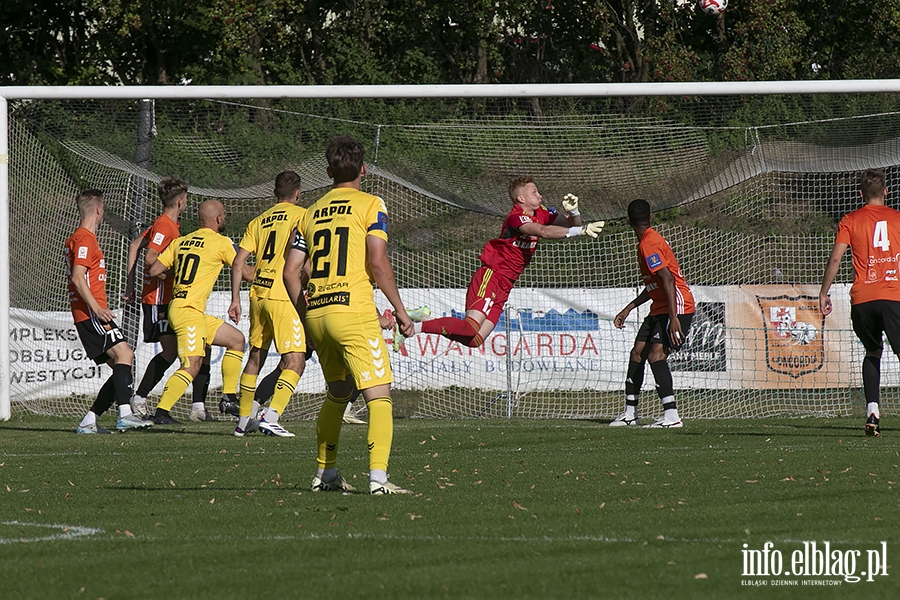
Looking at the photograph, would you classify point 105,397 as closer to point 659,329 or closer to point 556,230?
point 556,230

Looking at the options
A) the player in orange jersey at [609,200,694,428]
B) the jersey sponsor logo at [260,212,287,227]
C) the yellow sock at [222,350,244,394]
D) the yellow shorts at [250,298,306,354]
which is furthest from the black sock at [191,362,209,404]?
the player in orange jersey at [609,200,694,428]

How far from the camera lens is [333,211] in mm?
6227

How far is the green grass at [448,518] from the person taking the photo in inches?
155

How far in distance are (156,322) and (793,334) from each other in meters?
8.43

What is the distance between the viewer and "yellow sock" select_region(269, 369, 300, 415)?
973 centimetres

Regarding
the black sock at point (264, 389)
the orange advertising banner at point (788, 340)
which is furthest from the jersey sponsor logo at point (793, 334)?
the black sock at point (264, 389)

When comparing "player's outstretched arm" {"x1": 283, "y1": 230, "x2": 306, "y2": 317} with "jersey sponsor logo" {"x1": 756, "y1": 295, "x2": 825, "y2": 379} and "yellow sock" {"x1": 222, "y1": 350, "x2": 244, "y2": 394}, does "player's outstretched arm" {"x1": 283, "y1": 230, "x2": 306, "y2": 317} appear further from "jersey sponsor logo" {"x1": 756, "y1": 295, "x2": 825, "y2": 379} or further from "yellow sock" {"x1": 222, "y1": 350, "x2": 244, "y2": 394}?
"jersey sponsor logo" {"x1": 756, "y1": 295, "x2": 825, "y2": 379}

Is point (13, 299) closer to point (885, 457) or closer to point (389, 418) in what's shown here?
point (389, 418)

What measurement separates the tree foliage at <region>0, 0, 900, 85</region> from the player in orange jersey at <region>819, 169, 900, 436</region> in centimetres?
1509

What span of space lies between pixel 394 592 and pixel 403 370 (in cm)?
1185

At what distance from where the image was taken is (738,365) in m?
15.3

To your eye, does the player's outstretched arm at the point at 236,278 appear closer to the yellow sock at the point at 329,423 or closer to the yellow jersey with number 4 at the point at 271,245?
the yellow jersey with number 4 at the point at 271,245

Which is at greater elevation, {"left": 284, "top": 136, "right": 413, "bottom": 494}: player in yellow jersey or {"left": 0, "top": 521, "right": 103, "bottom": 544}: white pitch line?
{"left": 284, "top": 136, "right": 413, "bottom": 494}: player in yellow jersey

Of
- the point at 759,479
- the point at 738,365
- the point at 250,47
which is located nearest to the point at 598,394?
the point at 738,365
